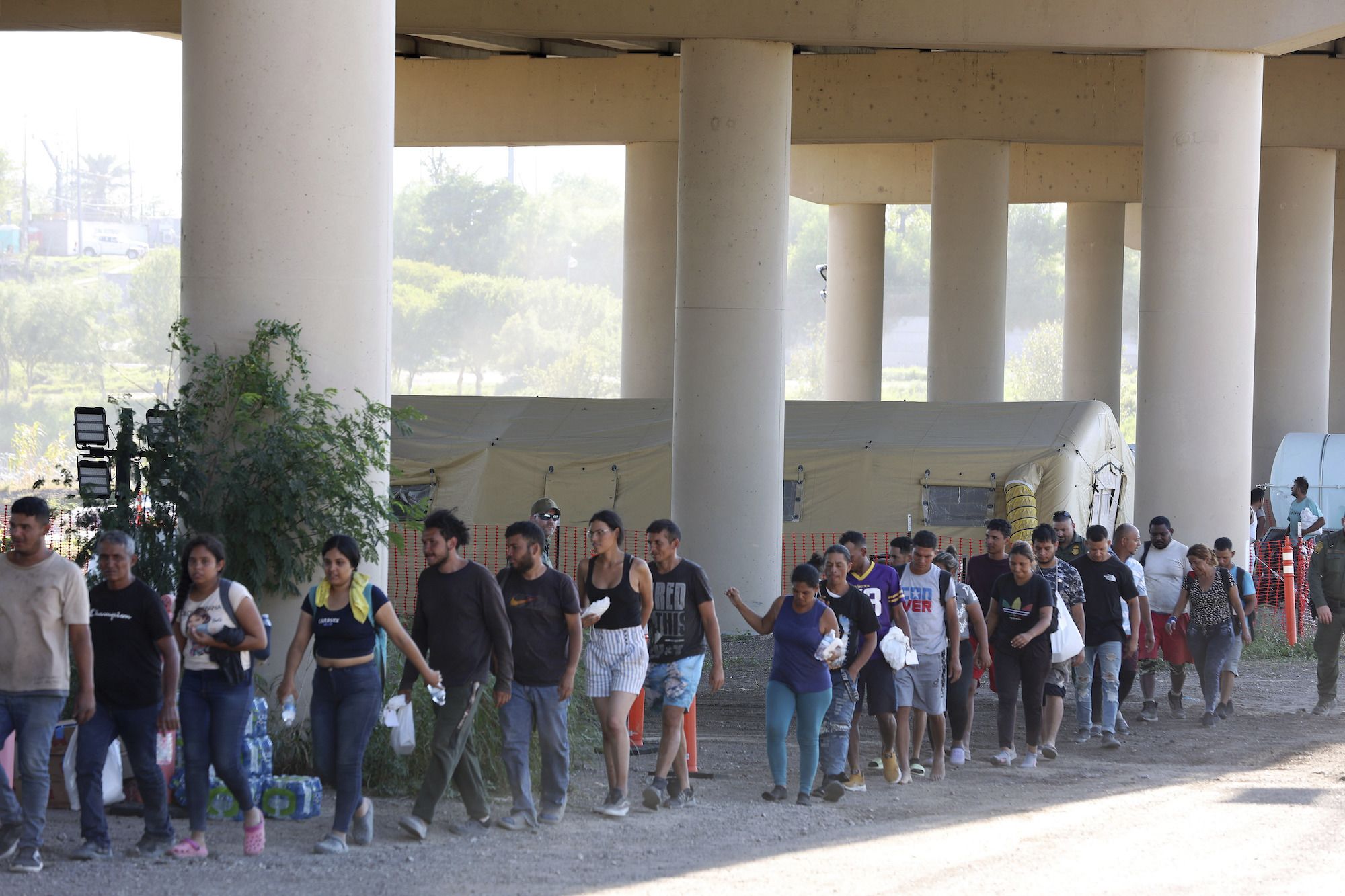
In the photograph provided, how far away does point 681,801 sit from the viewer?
30.7ft

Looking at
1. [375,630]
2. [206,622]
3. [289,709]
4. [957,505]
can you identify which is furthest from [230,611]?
[957,505]

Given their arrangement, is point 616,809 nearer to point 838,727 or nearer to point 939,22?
point 838,727

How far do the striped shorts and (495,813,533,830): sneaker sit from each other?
2.54 ft

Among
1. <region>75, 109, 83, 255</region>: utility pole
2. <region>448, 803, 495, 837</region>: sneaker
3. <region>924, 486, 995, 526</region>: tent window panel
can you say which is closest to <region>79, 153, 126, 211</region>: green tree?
<region>75, 109, 83, 255</region>: utility pole

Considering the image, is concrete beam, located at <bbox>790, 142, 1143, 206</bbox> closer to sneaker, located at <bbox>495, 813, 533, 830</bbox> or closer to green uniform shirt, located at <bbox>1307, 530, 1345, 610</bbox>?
green uniform shirt, located at <bbox>1307, 530, 1345, 610</bbox>

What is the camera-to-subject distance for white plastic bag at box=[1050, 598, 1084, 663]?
36.4ft

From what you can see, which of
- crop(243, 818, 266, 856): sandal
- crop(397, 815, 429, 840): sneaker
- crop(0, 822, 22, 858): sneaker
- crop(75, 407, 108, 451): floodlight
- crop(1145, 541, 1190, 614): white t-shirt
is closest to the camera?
crop(0, 822, 22, 858): sneaker

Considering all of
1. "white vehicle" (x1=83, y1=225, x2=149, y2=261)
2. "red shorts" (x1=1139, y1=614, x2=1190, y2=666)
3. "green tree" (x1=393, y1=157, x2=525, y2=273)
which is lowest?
"red shorts" (x1=1139, y1=614, x2=1190, y2=666)

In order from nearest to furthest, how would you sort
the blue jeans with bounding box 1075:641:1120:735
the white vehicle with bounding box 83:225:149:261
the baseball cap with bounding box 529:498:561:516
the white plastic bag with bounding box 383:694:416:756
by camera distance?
the white plastic bag with bounding box 383:694:416:756, the blue jeans with bounding box 1075:641:1120:735, the baseball cap with bounding box 529:498:561:516, the white vehicle with bounding box 83:225:149:261

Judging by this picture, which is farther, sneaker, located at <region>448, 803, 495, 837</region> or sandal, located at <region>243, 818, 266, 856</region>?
sneaker, located at <region>448, 803, 495, 837</region>

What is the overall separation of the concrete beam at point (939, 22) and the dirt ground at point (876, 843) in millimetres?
9229

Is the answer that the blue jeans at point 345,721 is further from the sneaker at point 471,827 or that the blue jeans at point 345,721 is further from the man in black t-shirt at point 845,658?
the man in black t-shirt at point 845,658

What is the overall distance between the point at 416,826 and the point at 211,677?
1344 millimetres

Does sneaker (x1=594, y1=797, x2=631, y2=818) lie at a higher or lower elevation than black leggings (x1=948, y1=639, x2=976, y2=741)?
lower
